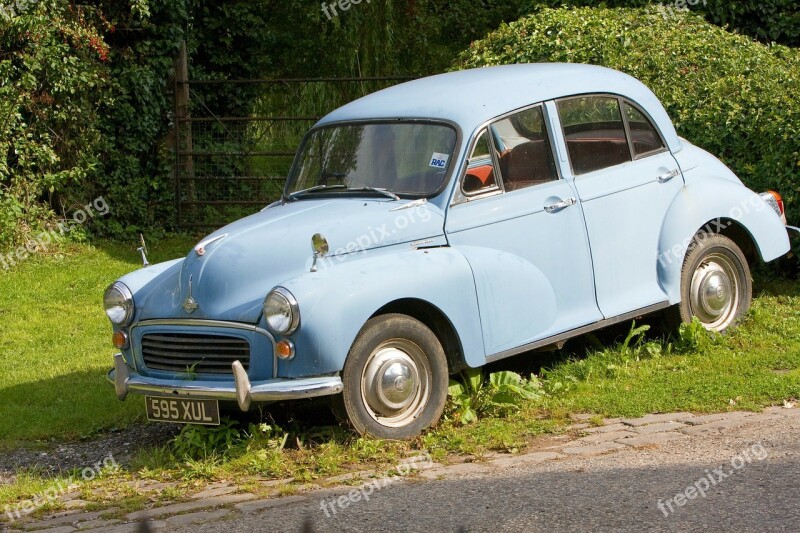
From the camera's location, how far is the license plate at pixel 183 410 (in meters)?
6.17

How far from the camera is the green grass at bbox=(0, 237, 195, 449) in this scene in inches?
296

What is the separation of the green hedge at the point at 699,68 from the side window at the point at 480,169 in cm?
373

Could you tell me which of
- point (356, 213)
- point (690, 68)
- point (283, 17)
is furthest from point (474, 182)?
point (283, 17)

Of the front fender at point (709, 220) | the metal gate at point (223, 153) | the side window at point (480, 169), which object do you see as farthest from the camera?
the metal gate at point (223, 153)

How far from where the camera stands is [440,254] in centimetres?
666

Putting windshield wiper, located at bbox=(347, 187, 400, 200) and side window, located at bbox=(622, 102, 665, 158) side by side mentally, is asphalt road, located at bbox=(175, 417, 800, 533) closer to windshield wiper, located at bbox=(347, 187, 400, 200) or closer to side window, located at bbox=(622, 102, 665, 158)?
windshield wiper, located at bbox=(347, 187, 400, 200)

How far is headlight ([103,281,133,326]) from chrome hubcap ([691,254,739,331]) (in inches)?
153

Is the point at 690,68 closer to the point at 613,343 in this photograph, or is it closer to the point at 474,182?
the point at 613,343

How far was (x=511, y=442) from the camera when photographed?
20.4 feet

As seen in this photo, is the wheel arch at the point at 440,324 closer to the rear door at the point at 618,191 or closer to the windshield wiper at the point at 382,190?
the windshield wiper at the point at 382,190

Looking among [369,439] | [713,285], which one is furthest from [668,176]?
[369,439]

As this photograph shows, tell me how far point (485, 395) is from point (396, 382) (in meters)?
0.83

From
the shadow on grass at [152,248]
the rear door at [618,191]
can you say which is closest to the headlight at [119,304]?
the rear door at [618,191]

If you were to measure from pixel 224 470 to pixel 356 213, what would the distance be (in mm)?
1723
